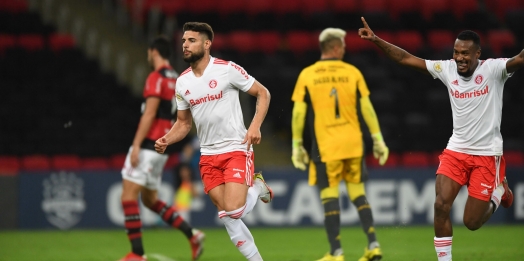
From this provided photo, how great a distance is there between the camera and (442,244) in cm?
719

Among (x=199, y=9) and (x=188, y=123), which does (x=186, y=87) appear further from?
(x=199, y=9)

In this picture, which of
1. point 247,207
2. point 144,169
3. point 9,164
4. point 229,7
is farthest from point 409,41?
point 247,207

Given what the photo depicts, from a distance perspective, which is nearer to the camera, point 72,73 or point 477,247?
point 477,247

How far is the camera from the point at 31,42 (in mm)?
17781

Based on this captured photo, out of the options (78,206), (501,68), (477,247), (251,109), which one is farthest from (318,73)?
(251,109)

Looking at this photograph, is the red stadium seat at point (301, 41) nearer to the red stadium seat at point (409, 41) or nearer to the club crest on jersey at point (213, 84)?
the red stadium seat at point (409, 41)

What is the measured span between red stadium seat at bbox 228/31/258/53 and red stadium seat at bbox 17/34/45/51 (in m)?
4.08

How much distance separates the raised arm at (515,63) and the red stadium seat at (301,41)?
10921 mm

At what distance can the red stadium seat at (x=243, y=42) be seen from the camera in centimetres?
1816

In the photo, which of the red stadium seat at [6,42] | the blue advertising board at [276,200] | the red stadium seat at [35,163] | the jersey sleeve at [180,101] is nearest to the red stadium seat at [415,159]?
the blue advertising board at [276,200]

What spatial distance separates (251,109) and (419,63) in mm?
9022

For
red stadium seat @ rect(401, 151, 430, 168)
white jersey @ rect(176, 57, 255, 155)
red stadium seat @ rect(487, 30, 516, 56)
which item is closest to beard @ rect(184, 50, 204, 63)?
white jersey @ rect(176, 57, 255, 155)

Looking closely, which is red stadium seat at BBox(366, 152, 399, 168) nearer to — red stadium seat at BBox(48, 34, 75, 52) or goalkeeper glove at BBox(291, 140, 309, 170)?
goalkeeper glove at BBox(291, 140, 309, 170)

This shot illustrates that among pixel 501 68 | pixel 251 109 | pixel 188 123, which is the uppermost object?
pixel 501 68
